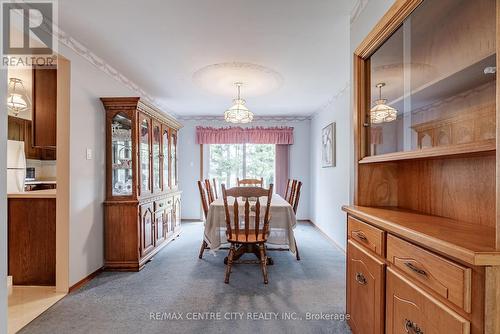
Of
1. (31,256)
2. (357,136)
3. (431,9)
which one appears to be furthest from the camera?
(31,256)

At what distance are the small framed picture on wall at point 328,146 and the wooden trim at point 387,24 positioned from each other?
2523mm

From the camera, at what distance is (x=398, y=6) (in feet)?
4.34

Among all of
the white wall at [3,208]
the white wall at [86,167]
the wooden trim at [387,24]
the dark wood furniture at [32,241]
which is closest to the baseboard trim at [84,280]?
the white wall at [86,167]

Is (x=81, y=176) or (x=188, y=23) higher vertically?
(x=188, y=23)

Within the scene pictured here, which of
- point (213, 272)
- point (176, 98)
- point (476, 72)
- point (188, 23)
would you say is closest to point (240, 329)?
point (213, 272)

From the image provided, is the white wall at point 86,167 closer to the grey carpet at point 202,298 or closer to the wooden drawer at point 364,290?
the grey carpet at point 202,298

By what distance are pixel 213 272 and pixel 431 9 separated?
111 inches

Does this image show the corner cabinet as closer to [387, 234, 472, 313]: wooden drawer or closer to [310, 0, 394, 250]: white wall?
[310, 0, 394, 250]: white wall

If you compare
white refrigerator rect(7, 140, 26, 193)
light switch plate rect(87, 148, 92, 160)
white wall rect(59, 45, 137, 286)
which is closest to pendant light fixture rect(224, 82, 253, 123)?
white wall rect(59, 45, 137, 286)

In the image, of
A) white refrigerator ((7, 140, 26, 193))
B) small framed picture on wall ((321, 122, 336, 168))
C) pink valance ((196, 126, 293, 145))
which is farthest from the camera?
pink valance ((196, 126, 293, 145))

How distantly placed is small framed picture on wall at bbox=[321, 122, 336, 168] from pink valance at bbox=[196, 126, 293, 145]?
111 cm

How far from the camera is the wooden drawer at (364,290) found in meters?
1.33

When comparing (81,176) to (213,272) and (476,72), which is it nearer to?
(213,272)

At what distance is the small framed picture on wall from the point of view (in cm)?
423
